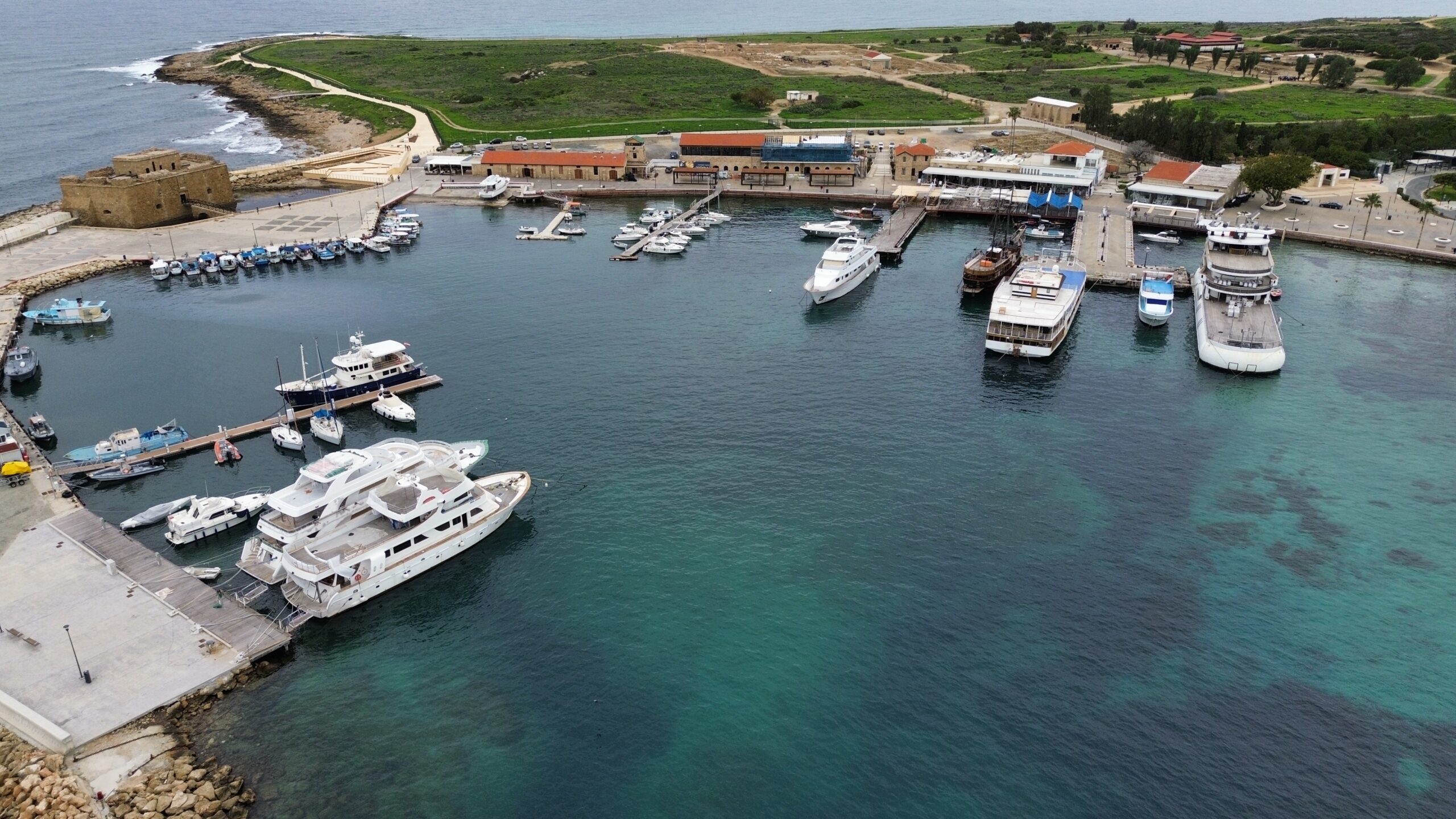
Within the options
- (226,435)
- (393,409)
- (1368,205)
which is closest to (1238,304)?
(1368,205)

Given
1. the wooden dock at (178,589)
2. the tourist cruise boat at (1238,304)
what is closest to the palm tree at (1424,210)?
the tourist cruise boat at (1238,304)

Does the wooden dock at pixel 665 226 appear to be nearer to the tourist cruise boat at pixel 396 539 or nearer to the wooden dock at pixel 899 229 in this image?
the wooden dock at pixel 899 229

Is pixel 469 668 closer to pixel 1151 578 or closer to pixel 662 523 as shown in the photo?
pixel 662 523

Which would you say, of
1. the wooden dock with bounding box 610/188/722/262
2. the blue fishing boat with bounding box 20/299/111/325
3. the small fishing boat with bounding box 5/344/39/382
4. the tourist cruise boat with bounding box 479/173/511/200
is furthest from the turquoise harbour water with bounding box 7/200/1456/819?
the tourist cruise boat with bounding box 479/173/511/200

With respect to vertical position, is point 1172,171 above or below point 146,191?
above

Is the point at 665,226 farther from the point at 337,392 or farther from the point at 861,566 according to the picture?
the point at 861,566

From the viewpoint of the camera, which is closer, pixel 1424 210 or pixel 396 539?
pixel 396 539

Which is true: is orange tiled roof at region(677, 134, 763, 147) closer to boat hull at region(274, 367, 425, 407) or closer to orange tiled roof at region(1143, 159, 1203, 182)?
orange tiled roof at region(1143, 159, 1203, 182)

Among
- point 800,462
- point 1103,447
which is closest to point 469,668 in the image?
point 800,462
